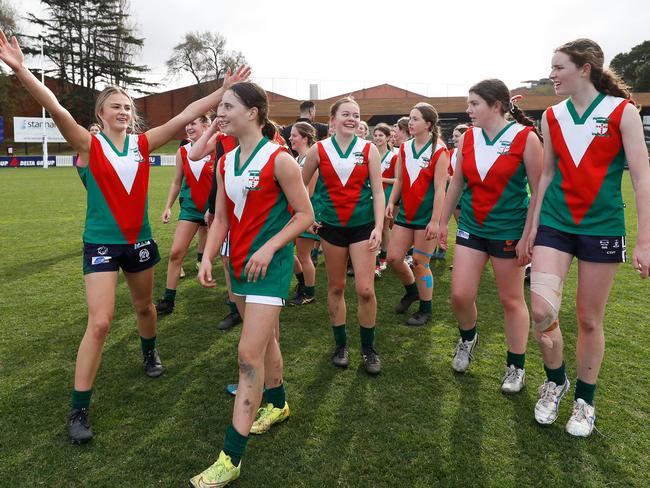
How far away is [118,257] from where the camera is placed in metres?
3.29

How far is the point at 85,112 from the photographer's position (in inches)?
1911

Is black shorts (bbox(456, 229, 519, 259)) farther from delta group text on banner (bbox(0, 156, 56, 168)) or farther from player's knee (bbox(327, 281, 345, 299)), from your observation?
delta group text on banner (bbox(0, 156, 56, 168))

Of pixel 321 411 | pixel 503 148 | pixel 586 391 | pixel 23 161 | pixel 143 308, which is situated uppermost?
pixel 23 161

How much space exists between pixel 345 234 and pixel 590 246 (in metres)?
1.77

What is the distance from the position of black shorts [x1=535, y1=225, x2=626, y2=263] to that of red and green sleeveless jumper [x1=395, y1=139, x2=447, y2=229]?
6.97 ft

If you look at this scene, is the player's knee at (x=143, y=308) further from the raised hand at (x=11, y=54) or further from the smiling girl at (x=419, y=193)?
the smiling girl at (x=419, y=193)

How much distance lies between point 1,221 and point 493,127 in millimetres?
11934

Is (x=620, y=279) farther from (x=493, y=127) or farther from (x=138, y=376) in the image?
(x=138, y=376)

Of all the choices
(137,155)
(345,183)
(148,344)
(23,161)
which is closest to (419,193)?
(345,183)

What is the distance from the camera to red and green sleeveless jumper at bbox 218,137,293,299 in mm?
2693

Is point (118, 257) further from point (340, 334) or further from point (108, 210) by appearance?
point (340, 334)

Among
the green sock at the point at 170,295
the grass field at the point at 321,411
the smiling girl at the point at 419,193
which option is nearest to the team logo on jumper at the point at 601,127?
the grass field at the point at 321,411

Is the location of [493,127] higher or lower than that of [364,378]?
higher

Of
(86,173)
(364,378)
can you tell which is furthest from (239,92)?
(364,378)
